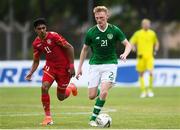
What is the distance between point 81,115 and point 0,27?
4209 cm

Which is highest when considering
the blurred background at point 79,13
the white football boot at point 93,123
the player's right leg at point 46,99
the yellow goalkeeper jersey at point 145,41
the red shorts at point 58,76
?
the blurred background at point 79,13

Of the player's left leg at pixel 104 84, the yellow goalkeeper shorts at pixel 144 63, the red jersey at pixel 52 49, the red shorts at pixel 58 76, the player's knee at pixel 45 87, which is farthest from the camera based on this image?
the yellow goalkeeper shorts at pixel 144 63

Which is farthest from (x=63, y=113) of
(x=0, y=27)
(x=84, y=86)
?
(x=0, y=27)

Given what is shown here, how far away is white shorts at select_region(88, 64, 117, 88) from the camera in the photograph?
15.8m

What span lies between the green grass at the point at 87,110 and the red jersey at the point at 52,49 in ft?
4.06

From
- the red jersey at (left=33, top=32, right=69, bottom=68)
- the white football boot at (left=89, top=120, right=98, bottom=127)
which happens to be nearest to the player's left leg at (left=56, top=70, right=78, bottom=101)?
the red jersey at (left=33, top=32, right=69, bottom=68)

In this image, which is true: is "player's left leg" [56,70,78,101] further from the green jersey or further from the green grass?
the green jersey

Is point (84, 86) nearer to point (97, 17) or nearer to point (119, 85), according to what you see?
point (119, 85)

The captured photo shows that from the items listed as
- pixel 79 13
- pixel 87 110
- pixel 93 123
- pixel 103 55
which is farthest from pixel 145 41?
pixel 79 13

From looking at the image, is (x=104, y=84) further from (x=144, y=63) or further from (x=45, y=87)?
(x=144, y=63)

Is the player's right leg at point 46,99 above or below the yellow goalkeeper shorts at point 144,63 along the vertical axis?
below

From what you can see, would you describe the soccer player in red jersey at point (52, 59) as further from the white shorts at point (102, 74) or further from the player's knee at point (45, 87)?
the white shorts at point (102, 74)

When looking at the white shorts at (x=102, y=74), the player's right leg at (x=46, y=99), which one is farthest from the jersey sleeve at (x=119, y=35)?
the player's right leg at (x=46, y=99)

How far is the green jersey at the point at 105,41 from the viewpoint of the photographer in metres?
15.8
